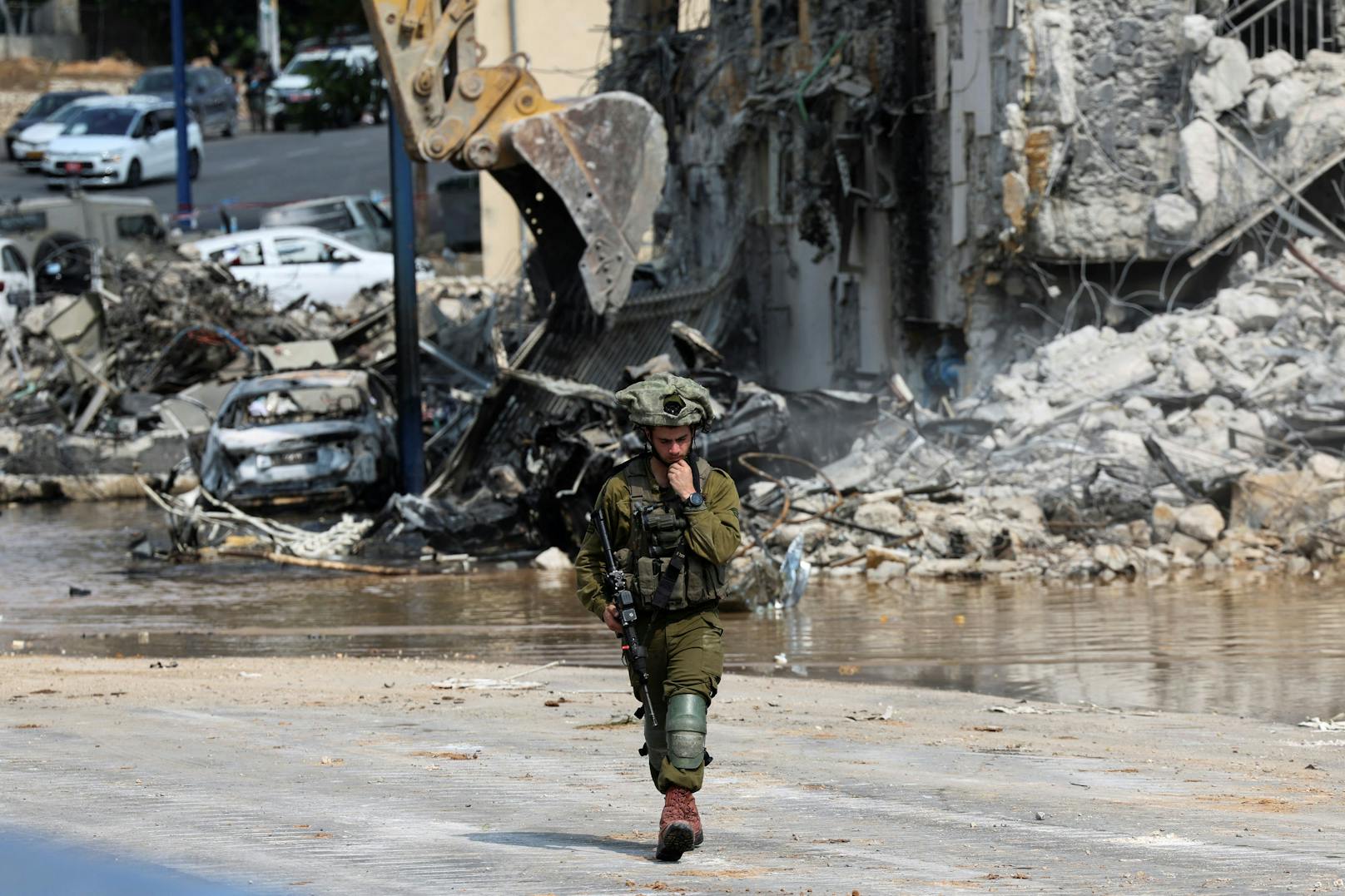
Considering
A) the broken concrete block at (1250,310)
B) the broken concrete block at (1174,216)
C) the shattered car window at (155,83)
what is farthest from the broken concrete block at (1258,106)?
the shattered car window at (155,83)

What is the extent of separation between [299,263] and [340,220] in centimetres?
474

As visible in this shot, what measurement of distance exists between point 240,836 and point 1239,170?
44.2ft

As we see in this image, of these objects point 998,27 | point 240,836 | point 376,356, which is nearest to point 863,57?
point 998,27

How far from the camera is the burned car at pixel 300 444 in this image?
18.4 metres

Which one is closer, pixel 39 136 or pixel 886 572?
pixel 886 572

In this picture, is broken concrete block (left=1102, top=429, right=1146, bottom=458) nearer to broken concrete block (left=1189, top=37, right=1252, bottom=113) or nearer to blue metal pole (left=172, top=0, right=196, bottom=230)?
broken concrete block (left=1189, top=37, right=1252, bottom=113)

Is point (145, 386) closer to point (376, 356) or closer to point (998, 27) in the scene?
point (376, 356)

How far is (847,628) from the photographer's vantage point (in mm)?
12469

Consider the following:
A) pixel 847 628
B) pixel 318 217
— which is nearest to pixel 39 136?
pixel 318 217

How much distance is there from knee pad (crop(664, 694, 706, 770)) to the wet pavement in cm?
431

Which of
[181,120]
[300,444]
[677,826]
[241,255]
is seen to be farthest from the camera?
[181,120]

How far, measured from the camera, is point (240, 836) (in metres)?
5.83

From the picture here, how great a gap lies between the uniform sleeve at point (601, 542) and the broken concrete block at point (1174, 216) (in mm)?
12331

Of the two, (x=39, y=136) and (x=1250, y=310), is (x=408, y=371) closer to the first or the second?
(x=1250, y=310)
